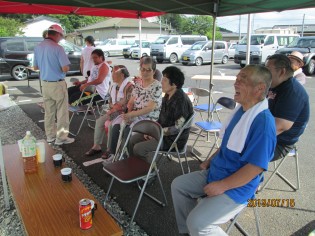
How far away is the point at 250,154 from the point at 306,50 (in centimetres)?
1251

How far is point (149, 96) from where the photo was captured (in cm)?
331

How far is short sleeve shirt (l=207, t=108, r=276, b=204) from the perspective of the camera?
1.75m

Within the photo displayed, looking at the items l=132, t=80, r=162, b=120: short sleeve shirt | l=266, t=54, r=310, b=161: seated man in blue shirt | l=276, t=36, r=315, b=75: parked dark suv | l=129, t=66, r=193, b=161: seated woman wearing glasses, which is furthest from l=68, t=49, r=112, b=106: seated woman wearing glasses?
l=276, t=36, r=315, b=75: parked dark suv

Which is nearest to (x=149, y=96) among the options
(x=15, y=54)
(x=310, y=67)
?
(x=15, y=54)

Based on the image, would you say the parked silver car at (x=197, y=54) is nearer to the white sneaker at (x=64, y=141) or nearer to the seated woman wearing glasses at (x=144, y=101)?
the white sneaker at (x=64, y=141)

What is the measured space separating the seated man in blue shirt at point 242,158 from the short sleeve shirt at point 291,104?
692 millimetres

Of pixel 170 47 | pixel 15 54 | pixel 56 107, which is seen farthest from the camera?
pixel 170 47

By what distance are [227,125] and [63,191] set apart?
1.45 m

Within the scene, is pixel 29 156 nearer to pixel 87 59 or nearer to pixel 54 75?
pixel 54 75

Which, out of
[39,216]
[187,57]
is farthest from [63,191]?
[187,57]

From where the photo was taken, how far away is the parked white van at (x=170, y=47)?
56.9 ft

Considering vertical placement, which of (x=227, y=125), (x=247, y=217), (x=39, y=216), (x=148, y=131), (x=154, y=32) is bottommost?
(x=247, y=217)

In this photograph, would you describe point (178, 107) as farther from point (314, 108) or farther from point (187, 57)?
point (187, 57)

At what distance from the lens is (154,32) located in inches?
1647
